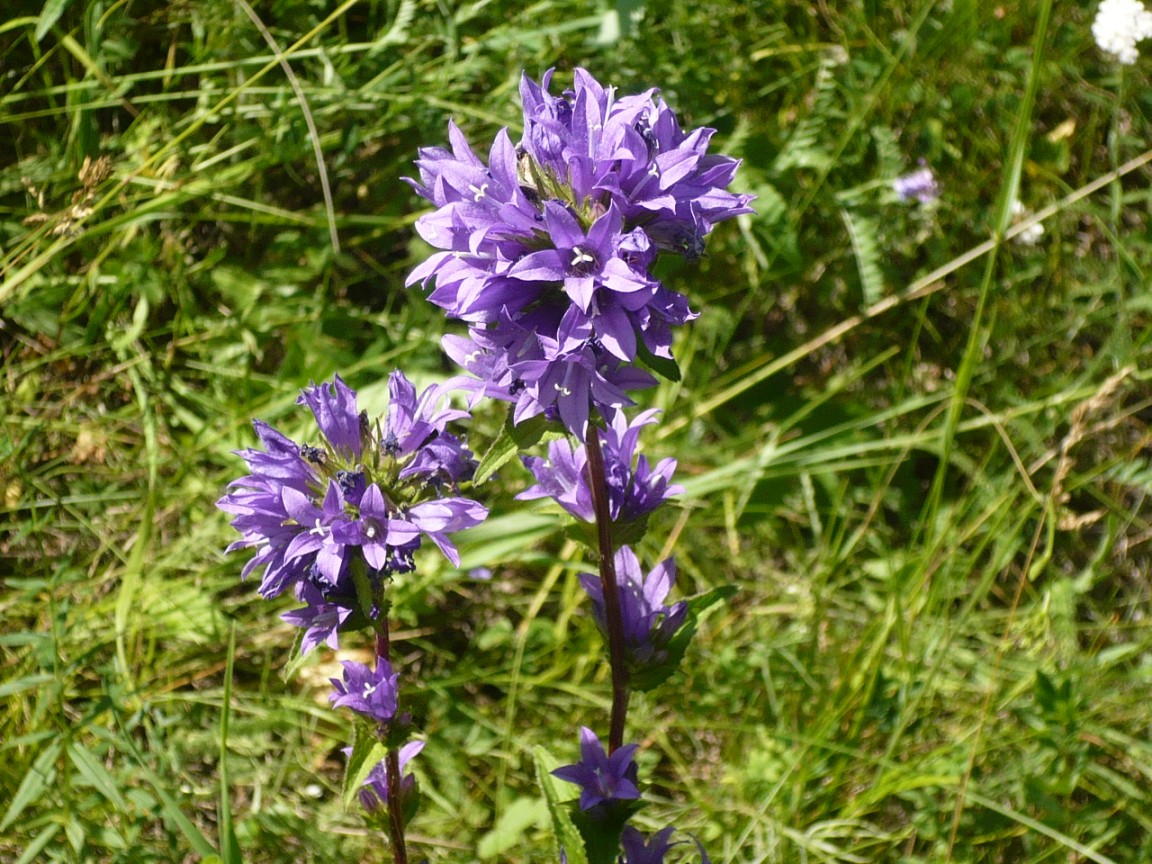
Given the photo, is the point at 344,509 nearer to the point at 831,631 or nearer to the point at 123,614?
the point at 123,614

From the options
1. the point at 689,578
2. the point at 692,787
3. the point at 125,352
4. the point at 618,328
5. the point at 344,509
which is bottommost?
the point at 692,787

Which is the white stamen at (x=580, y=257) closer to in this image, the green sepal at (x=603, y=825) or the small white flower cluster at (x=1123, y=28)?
the green sepal at (x=603, y=825)

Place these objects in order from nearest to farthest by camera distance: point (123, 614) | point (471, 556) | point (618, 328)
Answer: point (618, 328)
point (123, 614)
point (471, 556)

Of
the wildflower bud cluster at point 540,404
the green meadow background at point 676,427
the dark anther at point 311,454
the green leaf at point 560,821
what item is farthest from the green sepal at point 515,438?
the green meadow background at point 676,427

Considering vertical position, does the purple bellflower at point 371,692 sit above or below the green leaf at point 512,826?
above

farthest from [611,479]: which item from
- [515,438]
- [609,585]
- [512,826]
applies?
[512,826]

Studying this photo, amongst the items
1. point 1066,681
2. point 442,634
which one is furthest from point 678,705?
point 1066,681

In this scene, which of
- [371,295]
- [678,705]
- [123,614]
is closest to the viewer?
[123,614]
